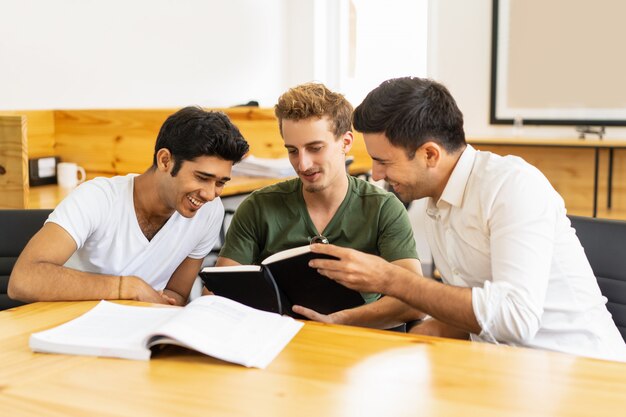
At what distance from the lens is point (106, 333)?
4.36 feet

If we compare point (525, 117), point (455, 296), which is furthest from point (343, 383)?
point (525, 117)

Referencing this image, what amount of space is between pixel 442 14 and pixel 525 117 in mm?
883

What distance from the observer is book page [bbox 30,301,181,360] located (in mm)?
1241

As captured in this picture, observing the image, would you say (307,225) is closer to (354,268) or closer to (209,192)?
(209,192)

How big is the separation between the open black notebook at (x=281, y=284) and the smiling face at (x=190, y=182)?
1.17 feet

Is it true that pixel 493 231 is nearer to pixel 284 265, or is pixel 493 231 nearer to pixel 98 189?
pixel 284 265

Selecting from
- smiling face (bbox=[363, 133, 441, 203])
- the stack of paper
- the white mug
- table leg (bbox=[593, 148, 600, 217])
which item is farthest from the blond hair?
table leg (bbox=[593, 148, 600, 217])

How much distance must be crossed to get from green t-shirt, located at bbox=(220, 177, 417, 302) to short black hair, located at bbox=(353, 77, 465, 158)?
0.38m

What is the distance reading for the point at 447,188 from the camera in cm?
162

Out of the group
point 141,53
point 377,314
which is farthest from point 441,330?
point 141,53

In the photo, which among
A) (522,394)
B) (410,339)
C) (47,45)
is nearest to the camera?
(522,394)

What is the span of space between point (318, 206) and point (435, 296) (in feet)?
2.11

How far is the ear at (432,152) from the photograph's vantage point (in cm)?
162

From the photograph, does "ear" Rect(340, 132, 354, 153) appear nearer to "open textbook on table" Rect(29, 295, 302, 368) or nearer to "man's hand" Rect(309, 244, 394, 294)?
"man's hand" Rect(309, 244, 394, 294)
